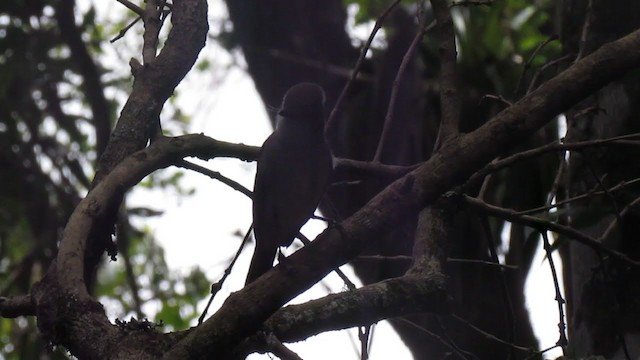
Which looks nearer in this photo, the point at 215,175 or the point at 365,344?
the point at 365,344

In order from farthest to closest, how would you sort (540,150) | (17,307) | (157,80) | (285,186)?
(285,186)
(157,80)
(540,150)
(17,307)

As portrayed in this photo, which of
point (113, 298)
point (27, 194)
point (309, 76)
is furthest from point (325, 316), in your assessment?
point (113, 298)

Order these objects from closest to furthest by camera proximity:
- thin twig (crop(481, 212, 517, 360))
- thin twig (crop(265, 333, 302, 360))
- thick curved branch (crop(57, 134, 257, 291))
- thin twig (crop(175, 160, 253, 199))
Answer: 1. thin twig (crop(265, 333, 302, 360))
2. thick curved branch (crop(57, 134, 257, 291))
3. thin twig (crop(175, 160, 253, 199))
4. thin twig (crop(481, 212, 517, 360))

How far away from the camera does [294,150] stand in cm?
410

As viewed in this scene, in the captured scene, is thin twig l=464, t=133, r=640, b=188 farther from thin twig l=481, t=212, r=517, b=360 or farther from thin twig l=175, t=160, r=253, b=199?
thin twig l=175, t=160, r=253, b=199

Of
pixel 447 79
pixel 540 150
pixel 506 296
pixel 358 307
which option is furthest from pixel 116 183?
pixel 506 296

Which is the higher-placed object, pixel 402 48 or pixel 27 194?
pixel 27 194

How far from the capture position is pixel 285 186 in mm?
3949

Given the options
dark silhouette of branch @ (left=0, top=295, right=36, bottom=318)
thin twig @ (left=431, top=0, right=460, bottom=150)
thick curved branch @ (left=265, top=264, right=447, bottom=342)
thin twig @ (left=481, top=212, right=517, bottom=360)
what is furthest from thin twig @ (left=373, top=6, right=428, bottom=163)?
dark silhouette of branch @ (left=0, top=295, right=36, bottom=318)

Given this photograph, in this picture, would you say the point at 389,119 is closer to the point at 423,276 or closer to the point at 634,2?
the point at 423,276

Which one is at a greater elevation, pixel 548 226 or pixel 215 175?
pixel 215 175

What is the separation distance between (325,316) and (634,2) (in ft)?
8.51

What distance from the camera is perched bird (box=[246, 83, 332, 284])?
12.3 feet

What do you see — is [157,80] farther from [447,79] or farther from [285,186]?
[447,79]
